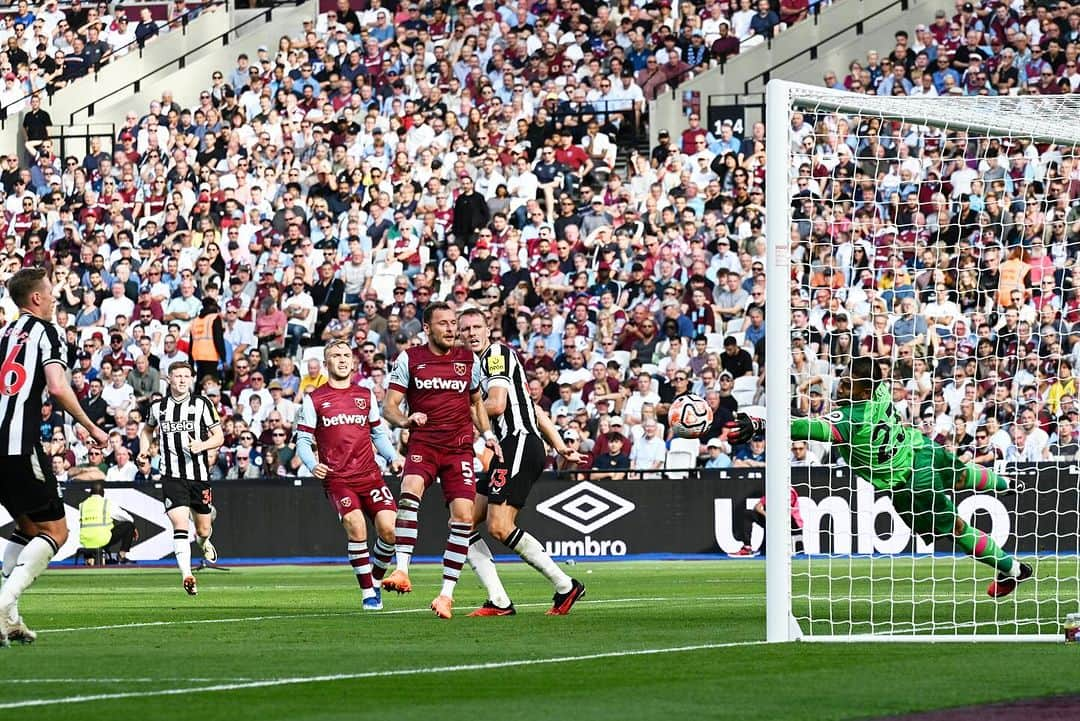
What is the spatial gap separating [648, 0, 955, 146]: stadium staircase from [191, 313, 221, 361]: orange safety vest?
7.53m

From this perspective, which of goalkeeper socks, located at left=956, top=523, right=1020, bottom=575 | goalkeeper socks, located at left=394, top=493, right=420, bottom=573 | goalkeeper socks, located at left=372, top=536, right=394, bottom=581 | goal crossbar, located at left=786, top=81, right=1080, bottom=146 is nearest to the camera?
goal crossbar, located at left=786, top=81, right=1080, bottom=146

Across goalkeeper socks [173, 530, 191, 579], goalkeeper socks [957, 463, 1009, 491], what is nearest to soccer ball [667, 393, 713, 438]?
goalkeeper socks [957, 463, 1009, 491]

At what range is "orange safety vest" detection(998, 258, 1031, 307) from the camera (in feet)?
67.7

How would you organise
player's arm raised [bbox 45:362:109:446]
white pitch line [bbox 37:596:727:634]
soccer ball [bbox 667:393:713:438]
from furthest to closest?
white pitch line [bbox 37:596:727:634], soccer ball [bbox 667:393:713:438], player's arm raised [bbox 45:362:109:446]

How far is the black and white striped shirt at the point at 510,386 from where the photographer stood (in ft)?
47.0

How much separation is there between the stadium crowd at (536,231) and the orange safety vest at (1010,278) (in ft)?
0.19

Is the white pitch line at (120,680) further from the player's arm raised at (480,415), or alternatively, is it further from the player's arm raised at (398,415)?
the player's arm raised at (480,415)

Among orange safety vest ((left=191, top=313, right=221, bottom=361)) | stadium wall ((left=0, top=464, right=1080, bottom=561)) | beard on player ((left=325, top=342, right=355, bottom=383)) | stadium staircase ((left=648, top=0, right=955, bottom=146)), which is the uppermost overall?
stadium staircase ((left=648, top=0, right=955, bottom=146))

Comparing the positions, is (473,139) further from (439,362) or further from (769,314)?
(769,314)

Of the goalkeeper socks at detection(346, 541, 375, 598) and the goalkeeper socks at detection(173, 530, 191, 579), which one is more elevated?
the goalkeeper socks at detection(346, 541, 375, 598)

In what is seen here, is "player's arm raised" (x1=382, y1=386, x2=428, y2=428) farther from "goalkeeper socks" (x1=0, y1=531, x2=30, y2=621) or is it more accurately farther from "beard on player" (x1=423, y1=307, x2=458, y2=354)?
"goalkeeper socks" (x1=0, y1=531, x2=30, y2=621)

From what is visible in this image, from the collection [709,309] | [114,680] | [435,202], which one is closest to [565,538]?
[709,309]

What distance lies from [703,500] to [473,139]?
849 cm

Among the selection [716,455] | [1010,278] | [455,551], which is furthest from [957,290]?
[455,551]
